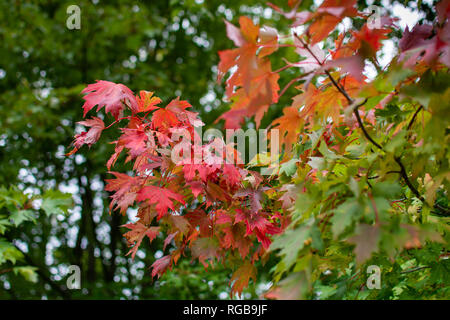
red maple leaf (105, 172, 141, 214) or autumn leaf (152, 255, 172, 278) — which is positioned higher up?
red maple leaf (105, 172, 141, 214)

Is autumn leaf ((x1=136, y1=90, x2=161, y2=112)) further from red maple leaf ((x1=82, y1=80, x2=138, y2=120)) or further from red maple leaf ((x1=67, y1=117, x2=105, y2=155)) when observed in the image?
red maple leaf ((x1=67, y1=117, x2=105, y2=155))

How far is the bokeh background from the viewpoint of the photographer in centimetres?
468

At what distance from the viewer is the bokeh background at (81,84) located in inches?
184

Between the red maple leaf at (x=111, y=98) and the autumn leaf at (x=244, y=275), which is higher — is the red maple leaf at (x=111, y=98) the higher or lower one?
the higher one

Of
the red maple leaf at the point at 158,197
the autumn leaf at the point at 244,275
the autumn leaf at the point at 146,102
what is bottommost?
the autumn leaf at the point at 244,275

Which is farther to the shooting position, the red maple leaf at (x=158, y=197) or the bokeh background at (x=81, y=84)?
the bokeh background at (x=81, y=84)

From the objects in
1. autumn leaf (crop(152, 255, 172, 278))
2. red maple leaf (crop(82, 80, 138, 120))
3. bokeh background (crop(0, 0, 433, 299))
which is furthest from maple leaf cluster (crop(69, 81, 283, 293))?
bokeh background (crop(0, 0, 433, 299))

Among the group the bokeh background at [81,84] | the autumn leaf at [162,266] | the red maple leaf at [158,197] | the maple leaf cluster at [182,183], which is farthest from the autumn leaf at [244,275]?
the bokeh background at [81,84]

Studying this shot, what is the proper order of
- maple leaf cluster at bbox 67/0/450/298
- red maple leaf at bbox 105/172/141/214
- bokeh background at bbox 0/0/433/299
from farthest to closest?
bokeh background at bbox 0/0/433/299, red maple leaf at bbox 105/172/141/214, maple leaf cluster at bbox 67/0/450/298

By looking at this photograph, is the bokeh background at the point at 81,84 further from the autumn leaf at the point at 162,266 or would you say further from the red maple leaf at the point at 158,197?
the red maple leaf at the point at 158,197

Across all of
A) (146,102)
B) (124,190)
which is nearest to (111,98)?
(146,102)

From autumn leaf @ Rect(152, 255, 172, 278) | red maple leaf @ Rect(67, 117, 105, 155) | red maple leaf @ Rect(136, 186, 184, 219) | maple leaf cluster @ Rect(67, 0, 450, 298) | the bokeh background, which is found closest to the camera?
maple leaf cluster @ Rect(67, 0, 450, 298)

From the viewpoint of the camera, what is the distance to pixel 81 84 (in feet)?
14.9

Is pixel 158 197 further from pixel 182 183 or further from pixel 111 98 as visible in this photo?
pixel 111 98
